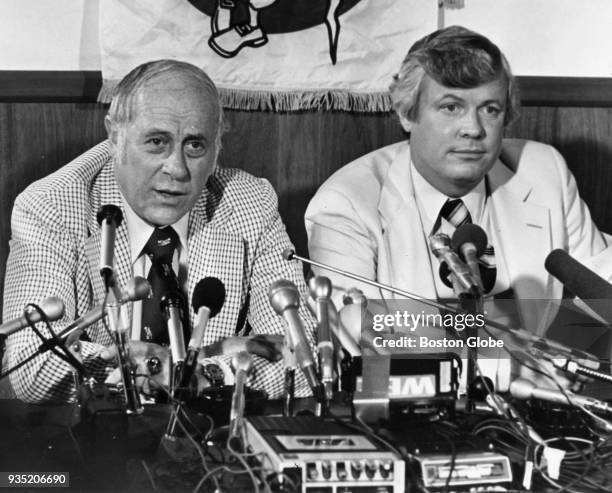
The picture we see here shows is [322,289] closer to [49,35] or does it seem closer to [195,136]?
[195,136]

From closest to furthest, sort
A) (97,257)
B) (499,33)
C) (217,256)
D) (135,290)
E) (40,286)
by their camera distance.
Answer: (135,290) → (40,286) → (97,257) → (217,256) → (499,33)

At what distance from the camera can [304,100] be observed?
3.68m

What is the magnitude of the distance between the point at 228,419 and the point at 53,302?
16.9 inches

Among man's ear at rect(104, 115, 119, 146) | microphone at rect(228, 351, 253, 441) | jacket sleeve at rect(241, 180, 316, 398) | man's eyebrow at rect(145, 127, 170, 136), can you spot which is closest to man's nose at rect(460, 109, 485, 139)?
jacket sleeve at rect(241, 180, 316, 398)

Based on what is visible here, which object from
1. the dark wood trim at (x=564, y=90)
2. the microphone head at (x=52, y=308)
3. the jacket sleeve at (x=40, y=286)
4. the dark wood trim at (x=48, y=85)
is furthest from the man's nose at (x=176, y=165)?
the dark wood trim at (x=564, y=90)

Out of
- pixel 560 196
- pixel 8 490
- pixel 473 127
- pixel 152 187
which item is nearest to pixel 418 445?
pixel 8 490

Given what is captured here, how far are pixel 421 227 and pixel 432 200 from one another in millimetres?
114

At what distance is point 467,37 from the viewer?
3113mm

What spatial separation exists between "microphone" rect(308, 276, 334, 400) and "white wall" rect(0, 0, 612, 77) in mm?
1921

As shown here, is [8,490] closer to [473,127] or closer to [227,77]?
[473,127]

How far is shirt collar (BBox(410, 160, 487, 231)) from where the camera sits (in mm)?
3176

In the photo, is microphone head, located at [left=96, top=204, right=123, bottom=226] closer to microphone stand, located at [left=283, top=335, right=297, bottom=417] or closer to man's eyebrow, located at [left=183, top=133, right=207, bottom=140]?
microphone stand, located at [left=283, top=335, right=297, bottom=417]

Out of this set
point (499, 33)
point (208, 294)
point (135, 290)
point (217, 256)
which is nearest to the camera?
point (135, 290)

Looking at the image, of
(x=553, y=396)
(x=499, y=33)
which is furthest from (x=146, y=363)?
(x=499, y=33)
